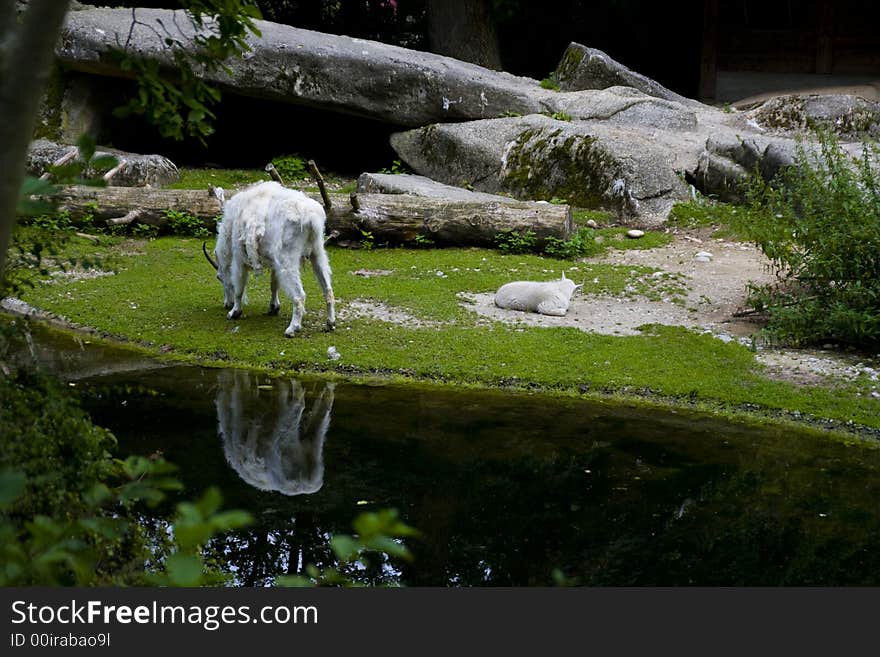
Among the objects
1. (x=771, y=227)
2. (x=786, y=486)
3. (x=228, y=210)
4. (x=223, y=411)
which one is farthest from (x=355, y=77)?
(x=786, y=486)

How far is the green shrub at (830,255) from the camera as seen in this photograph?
9.89 metres

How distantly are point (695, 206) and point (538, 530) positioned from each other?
1011 cm

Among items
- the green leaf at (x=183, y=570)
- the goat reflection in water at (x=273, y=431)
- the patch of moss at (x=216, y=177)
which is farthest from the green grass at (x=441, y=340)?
the green leaf at (x=183, y=570)

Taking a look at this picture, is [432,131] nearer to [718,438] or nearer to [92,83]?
[92,83]

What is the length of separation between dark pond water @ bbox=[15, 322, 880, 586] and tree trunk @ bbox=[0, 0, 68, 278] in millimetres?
3039

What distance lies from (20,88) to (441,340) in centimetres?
827

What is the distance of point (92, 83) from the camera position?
60.1 feet

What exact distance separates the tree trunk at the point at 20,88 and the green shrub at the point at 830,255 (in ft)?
29.3

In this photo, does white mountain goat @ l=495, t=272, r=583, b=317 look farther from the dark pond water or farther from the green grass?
the dark pond water

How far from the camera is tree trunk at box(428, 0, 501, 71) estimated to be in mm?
22359

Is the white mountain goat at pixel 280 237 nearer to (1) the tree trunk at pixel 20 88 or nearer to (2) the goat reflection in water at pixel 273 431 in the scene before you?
(2) the goat reflection in water at pixel 273 431

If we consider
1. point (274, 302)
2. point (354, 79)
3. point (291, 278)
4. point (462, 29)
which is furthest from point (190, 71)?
point (462, 29)

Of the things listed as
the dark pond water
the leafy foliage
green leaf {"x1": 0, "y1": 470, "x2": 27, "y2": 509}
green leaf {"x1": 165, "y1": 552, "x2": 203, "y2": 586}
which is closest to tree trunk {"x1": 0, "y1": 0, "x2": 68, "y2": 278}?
green leaf {"x1": 0, "y1": 470, "x2": 27, "y2": 509}

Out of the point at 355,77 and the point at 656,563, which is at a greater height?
the point at 355,77
